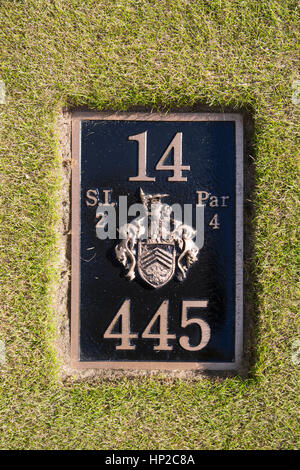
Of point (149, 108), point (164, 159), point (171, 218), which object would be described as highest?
point (149, 108)

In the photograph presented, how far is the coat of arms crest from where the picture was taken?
200cm

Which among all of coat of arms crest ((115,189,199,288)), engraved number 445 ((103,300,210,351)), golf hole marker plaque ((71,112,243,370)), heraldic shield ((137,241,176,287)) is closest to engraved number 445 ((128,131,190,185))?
golf hole marker plaque ((71,112,243,370))

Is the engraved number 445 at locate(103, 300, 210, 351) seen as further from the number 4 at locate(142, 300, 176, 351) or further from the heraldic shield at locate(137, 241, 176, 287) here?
the heraldic shield at locate(137, 241, 176, 287)

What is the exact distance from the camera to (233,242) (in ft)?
6.79

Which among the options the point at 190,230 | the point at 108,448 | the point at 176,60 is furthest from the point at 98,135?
the point at 108,448

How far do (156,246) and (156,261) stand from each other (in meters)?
0.09

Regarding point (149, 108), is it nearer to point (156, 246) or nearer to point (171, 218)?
point (171, 218)

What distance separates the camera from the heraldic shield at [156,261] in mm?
2000

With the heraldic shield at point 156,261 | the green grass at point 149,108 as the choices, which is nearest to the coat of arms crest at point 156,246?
the heraldic shield at point 156,261

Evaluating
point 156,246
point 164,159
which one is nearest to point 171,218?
point 156,246

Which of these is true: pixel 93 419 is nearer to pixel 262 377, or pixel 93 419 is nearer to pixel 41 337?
pixel 41 337

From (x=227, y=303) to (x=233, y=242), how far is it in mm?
389

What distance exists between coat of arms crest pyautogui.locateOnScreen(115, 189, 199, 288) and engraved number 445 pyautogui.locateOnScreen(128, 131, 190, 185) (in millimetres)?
117

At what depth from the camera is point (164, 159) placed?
204cm
